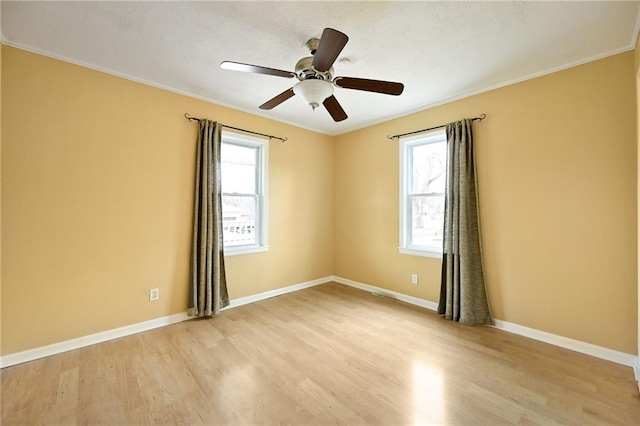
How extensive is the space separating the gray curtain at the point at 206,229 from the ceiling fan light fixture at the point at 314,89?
1.54 metres

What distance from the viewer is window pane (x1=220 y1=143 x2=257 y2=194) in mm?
3631

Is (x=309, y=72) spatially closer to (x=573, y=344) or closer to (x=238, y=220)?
(x=238, y=220)

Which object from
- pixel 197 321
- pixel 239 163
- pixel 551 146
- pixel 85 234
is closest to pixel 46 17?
pixel 85 234

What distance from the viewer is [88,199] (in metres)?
2.54

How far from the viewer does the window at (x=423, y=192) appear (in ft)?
11.6

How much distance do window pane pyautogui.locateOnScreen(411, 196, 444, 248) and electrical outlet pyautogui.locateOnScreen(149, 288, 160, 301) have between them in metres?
3.24

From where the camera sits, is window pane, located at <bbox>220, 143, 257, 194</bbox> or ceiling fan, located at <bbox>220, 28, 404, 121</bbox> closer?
ceiling fan, located at <bbox>220, 28, 404, 121</bbox>

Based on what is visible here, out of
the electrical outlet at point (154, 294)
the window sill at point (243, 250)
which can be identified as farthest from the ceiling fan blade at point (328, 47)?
the electrical outlet at point (154, 294)

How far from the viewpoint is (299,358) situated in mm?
2359

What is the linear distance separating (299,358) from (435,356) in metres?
1.20

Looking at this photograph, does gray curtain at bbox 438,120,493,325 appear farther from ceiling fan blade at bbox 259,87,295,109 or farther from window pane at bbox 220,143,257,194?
window pane at bbox 220,143,257,194

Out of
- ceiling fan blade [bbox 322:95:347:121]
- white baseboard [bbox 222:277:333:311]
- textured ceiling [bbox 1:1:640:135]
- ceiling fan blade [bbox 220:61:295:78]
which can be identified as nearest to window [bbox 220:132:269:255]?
white baseboard [bbox 222:277:333:311]

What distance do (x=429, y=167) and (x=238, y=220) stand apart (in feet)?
8.88

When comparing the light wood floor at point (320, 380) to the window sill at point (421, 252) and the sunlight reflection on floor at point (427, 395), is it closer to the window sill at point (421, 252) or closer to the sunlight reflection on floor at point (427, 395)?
the sunlight reflection on floor at point (427, 395)
